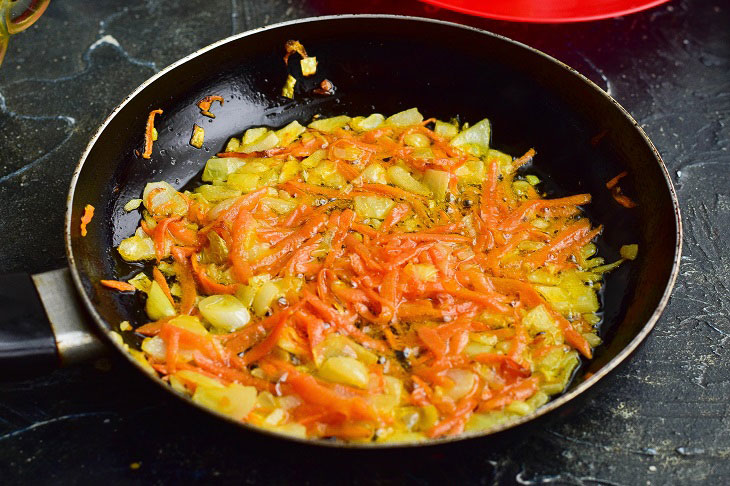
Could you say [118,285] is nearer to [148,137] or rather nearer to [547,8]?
[148,137]

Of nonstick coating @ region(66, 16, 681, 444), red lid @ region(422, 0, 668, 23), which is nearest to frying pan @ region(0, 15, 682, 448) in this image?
nonstick coating @ region(66, 16, 681, 444)

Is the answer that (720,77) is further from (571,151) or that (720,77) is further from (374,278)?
(374,278)

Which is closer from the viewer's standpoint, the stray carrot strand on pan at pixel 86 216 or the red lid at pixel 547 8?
the stray carrot strand on pan at pixel 86 216

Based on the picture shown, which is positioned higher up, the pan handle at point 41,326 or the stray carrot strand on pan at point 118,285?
the pan handle at point 41,326

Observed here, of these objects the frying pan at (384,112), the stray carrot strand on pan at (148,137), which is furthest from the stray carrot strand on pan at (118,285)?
the stray carrot strand on pan at (148,137)

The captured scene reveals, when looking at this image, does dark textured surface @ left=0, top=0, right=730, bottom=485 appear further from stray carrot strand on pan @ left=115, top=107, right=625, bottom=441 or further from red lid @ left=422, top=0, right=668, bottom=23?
red lid @ left=422, top=0, right=668, bottom=23

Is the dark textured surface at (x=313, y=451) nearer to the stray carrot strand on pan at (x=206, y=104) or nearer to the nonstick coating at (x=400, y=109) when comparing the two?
the nonstick coating at (x=400, y=109)
